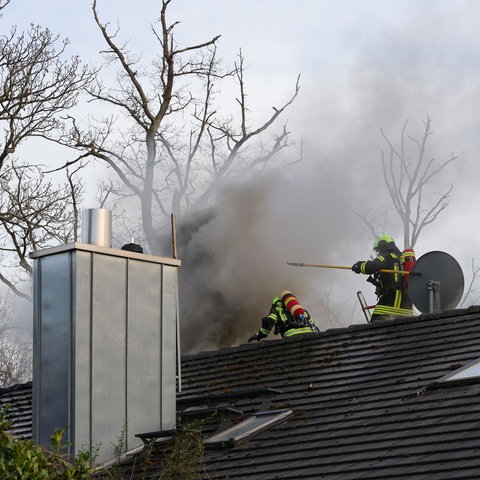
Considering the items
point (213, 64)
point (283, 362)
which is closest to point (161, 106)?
point (213, 64)

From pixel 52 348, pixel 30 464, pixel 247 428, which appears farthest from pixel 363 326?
pixel 30 464

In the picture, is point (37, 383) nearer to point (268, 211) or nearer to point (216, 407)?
point (216, 407)

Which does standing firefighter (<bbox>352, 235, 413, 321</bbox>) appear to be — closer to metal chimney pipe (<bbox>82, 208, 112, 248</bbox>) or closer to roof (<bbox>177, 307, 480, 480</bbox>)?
roof (<bbox>177, 307, 480, 480</bbox>)

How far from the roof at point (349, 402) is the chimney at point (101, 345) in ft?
1.38

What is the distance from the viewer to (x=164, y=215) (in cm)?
2775

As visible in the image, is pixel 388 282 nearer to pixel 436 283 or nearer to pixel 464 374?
pixel 436 283

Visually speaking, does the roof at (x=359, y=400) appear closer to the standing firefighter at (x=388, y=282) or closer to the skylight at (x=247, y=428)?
the skylight at (x=247, y=428)

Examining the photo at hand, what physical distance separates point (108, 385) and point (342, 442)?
225 centimetres

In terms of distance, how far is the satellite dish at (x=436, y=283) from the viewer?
12219mm

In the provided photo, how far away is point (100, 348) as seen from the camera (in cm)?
927

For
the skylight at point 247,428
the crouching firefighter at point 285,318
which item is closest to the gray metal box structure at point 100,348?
the skylight at point 247,428

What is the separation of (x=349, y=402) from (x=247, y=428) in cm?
82

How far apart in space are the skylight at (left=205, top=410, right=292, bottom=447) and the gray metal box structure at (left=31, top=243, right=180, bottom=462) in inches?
28.9

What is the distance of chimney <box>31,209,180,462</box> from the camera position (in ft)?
29.8
